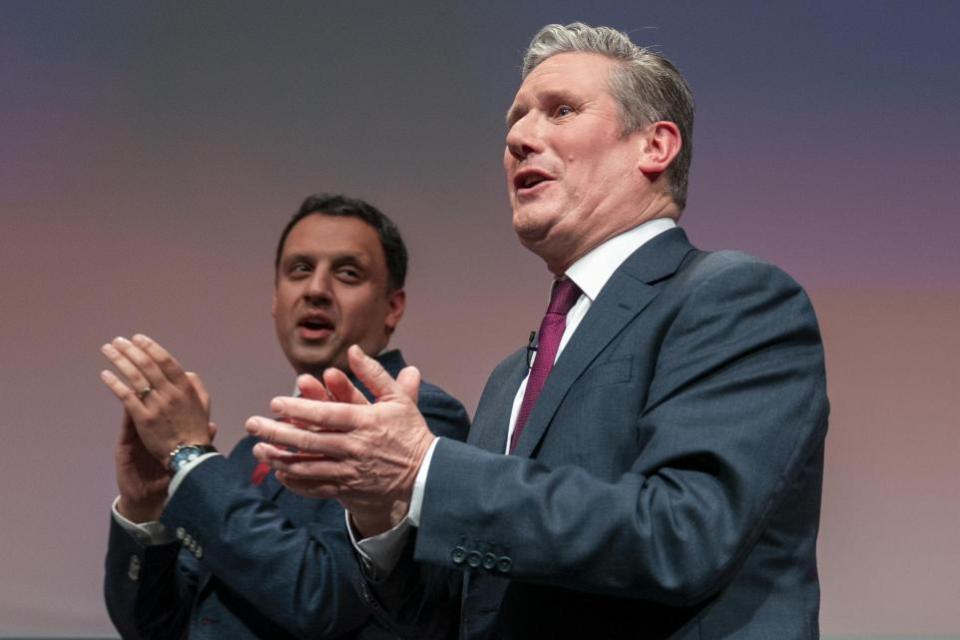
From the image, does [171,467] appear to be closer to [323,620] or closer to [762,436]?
[323,620]

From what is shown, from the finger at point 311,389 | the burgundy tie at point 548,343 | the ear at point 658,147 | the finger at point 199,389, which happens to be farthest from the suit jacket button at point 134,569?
the ear at point 658,147

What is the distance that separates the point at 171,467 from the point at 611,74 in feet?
3.41

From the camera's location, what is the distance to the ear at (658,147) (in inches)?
77.2

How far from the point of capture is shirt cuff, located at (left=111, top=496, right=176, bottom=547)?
2.44m

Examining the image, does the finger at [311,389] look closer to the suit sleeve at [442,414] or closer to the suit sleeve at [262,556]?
the suit sleeve at [262,556]

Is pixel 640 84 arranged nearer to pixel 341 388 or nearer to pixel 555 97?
pixel 555 97

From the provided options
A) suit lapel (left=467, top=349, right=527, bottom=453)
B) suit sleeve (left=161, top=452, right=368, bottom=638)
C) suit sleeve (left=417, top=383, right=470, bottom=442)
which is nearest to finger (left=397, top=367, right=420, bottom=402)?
suit lapel (left=467, top=349, right=527, bottom=453)

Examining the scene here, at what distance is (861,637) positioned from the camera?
3.33 meters

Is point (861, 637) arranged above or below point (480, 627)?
below

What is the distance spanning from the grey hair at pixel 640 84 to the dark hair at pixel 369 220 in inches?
36.8

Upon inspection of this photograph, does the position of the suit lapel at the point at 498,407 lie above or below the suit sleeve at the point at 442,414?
above

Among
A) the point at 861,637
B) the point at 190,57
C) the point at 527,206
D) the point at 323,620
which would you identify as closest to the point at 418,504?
the point at 527,206

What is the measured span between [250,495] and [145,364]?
30 cm

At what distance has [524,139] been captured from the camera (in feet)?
6.54
